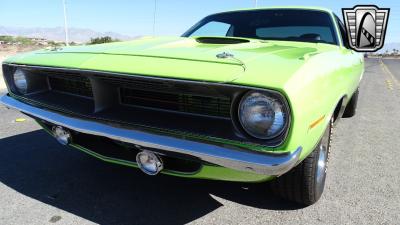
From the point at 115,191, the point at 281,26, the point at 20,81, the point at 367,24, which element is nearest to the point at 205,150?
the point at 115,191

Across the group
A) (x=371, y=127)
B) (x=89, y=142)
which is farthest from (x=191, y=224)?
(x=371, y=127)

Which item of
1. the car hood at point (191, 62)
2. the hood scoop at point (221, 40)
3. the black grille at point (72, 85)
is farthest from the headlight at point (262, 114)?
the black grille at point (72, 85)

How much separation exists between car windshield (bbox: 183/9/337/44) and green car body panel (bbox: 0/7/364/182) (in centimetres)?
84

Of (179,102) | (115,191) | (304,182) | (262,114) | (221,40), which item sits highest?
(221,40)

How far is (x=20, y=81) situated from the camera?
298 cm

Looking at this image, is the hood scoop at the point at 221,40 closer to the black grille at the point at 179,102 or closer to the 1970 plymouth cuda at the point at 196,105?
the 1970 plymouth cuda at the point at 196,105

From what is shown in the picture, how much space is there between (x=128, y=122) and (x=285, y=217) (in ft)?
3.79

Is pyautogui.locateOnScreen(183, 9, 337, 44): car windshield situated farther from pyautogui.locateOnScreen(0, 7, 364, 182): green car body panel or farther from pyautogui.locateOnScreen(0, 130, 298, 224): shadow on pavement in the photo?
pyautogui.locateOnScreen(0, 130, 298, 224): shadow on pavement

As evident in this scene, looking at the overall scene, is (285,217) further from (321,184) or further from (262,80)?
(262,80)

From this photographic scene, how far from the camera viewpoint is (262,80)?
1.83 meters

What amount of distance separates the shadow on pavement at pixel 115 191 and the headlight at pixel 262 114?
83 cm

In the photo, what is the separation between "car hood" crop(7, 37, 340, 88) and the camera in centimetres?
189

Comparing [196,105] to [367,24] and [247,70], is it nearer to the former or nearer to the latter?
[247,70]

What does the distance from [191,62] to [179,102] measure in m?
0.29
